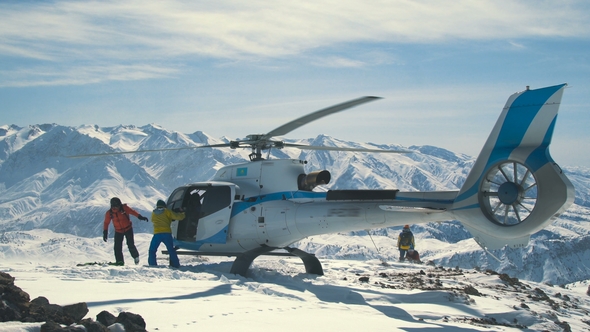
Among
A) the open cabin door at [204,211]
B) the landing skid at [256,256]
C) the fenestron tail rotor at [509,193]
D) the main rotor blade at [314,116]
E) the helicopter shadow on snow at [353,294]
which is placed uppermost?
the main rotor blade at [314,116]

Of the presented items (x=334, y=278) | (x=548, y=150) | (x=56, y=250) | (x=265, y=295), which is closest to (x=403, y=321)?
(x=265, y=295)

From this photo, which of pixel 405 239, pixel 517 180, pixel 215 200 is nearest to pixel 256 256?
pixel 215 200

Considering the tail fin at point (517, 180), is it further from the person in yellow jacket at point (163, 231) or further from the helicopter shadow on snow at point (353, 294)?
the person in yellow jacket at point (163, 231)

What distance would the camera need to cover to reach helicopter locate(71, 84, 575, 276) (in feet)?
35.6

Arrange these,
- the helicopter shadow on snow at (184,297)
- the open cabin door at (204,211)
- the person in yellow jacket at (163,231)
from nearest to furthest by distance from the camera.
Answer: the helicopter shadow on snow at (184,297), the person in yellow jacket at (163,231), the open cabin door at (204,211)

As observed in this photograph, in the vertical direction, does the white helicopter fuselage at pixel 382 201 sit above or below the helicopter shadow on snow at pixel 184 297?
above

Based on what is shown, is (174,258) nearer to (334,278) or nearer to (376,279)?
(334,278)

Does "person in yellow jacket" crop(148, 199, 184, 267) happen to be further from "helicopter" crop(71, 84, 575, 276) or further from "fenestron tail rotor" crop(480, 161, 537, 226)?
"fenestron tail rotor" crop(480, 161, 537, 226)

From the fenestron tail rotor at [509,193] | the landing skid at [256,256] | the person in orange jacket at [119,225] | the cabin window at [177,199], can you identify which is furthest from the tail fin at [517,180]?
the person in orange jacket at [119,225]

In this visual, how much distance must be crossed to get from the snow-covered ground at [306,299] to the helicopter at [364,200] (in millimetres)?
975

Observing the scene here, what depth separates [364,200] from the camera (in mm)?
13867

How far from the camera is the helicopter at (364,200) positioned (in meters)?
10.8

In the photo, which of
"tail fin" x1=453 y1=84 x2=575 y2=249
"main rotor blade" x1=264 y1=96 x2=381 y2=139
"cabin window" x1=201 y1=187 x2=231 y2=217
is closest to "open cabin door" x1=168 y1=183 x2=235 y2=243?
"cabin window" x1=201 y1=187 x2=231 y2=217

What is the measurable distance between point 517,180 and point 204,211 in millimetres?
8196
